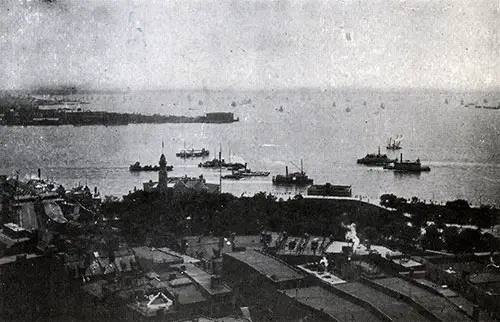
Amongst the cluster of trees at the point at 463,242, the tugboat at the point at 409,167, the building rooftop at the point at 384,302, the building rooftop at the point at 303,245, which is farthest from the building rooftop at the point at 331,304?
the tugboat at the point at 409,167

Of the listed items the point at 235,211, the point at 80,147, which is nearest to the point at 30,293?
the point at 235,211

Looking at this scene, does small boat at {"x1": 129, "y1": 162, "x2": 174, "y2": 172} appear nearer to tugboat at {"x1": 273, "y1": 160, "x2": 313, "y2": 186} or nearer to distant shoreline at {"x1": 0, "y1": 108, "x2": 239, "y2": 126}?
tugboat at {"x1": 273, "y1": 160, "x2": 313, "y2": 186}

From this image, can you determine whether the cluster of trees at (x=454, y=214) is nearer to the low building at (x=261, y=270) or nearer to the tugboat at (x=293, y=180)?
the low building at (x=261, y=270)

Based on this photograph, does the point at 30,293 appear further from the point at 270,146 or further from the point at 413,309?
the point at 270,146

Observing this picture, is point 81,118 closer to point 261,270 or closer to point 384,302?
point 261,270

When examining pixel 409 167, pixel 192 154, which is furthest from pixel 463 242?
pixel 192 154
